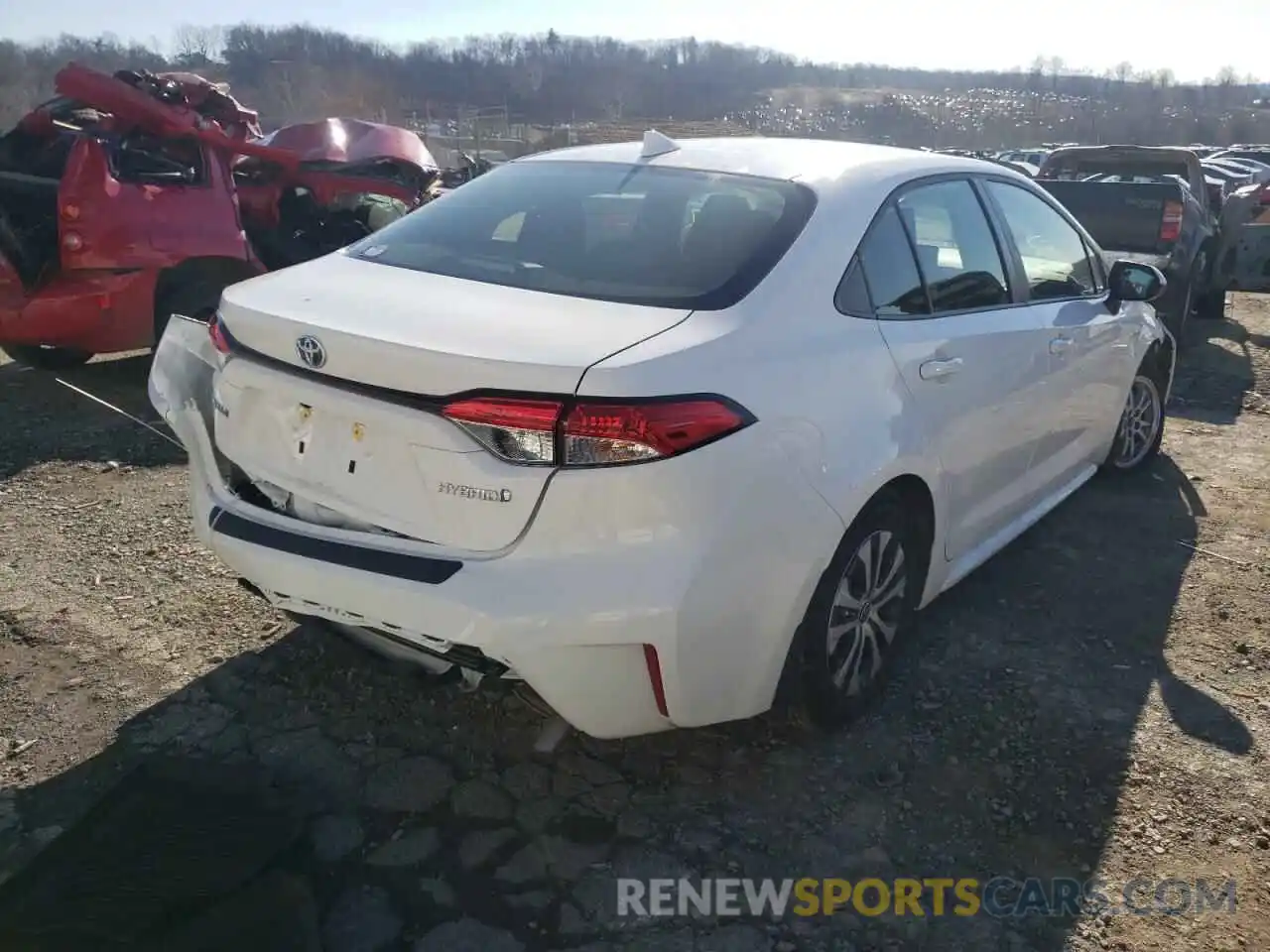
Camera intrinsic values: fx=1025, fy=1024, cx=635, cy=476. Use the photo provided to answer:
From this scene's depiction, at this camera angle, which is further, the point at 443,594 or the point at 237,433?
the point at 237,433

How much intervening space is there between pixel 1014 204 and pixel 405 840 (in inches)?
122

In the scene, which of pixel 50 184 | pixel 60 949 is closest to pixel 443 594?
pixel 60 949

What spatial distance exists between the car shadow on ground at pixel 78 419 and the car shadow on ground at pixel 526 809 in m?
2.49

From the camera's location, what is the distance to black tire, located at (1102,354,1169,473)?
5090mm

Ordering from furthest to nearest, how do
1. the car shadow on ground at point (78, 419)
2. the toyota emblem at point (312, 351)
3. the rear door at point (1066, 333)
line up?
the car shadow on ground at point (78, 419) → the rear door at point (1066, 333) → the toyota emblem at point (312, 351)

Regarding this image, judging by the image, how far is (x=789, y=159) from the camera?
125 inches

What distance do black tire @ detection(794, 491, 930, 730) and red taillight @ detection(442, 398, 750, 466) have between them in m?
0.71

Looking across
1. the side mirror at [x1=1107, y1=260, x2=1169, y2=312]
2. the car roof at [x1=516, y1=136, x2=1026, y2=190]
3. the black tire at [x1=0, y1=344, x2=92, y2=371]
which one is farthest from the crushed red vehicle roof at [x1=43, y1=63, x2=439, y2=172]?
the side mirror at [x1=1107, y1=260, x2=1169, y2=312]

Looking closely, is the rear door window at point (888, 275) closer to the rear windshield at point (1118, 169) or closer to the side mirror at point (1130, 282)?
the side mirror at point (1130, 282)

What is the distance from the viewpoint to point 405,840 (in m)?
2.54

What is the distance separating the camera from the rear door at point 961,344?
9.79ft

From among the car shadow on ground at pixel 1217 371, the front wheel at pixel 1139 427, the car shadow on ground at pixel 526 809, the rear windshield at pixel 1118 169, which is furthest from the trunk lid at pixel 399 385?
the rear windshield at pixel 1118 169

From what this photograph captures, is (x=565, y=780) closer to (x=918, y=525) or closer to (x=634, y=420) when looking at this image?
(x=634, y=420)

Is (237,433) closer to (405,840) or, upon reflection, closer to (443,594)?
(443,594)
